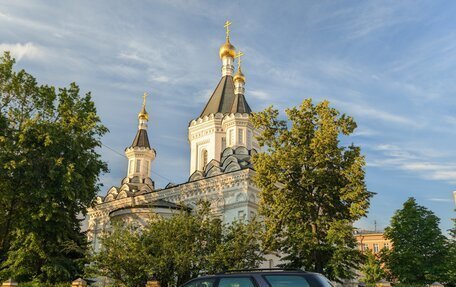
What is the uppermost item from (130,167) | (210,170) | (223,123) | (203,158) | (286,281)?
(223,123)

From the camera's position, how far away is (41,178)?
21656 millimetres

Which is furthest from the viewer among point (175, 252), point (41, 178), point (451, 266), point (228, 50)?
point (228, 50)

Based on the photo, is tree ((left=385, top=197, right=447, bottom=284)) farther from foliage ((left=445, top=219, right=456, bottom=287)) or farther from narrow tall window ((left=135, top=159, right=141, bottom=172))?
narrow tall window ((left=135, top=159, right=141, bottom=172))

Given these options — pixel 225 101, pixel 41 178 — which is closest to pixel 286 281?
pixel 41 178

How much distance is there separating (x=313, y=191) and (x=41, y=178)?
1373 cm

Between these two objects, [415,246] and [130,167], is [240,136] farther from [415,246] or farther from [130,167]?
[415,246]

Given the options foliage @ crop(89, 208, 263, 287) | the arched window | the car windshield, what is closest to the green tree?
foliage @ crop(89, 208, 263, 287)

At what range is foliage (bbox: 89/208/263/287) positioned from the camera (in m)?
17.1

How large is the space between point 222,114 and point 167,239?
23.6 metres

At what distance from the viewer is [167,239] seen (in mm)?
17812

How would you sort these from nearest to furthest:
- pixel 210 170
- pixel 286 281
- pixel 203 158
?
pixel 286 281 → pixel 210 170 → pixel 203 158

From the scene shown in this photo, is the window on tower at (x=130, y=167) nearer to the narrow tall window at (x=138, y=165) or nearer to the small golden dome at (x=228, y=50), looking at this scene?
the narrow tall window at (x=138, y=165)

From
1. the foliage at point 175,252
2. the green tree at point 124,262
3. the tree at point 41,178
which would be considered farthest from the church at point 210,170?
the green tree at point 124,262

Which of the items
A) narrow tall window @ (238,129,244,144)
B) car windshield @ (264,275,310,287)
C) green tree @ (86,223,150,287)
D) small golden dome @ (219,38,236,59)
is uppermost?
small golden dome @ (219,38,236,59)
